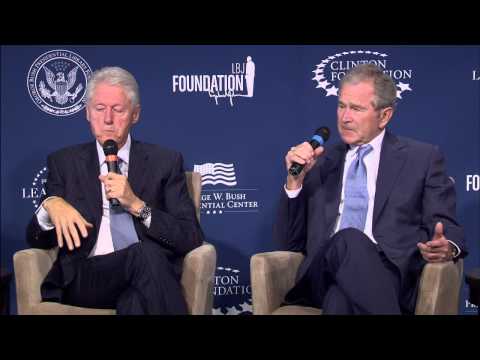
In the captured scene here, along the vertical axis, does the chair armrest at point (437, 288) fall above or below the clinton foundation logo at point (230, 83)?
below

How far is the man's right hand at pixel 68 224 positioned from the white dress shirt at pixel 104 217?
128 mm

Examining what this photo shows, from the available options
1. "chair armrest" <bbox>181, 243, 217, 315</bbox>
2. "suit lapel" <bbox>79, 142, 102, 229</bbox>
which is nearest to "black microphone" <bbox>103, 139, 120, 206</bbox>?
"suit lapel" <bbox>79, 142, 102, 229</bbox>

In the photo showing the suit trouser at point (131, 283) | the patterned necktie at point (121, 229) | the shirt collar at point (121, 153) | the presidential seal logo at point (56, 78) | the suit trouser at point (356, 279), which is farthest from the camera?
the presidential seal logo at point (56, 78)

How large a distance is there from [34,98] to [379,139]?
7.01ft

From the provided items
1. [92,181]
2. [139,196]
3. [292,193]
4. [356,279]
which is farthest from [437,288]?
[92,181]

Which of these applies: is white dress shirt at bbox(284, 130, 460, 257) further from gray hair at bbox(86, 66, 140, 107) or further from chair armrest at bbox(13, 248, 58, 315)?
chair armrest at bbox(13, 248, 58, 315)

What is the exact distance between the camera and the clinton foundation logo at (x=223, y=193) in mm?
4840

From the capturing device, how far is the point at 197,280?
3.49 m

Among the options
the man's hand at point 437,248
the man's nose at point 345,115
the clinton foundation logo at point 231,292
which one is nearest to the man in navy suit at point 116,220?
the man's nose at point 345,115

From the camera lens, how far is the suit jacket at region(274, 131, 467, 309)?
11.6 ft

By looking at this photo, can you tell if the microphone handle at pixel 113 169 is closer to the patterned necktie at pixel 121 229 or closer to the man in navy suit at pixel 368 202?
the patterned necktie at pixel 121 229

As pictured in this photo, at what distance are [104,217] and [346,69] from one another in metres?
1.86

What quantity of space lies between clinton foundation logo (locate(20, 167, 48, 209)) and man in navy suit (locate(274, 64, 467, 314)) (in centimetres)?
172

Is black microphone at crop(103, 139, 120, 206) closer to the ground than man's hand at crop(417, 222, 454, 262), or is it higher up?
higher up
